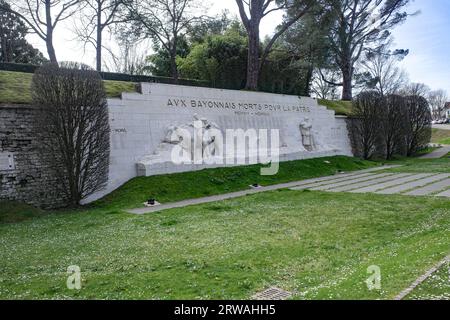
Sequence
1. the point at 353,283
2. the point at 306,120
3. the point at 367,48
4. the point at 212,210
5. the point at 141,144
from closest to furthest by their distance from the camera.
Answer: the point at 353,283 → the point at 212,210 → the point at 141,144 → the point at 306,120 → the point at 367,48

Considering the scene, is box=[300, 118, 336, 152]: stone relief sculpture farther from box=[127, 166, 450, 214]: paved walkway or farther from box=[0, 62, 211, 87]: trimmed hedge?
box=[0, 62, 211, 87]: trimmed hedge

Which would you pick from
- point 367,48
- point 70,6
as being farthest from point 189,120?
point 367,48

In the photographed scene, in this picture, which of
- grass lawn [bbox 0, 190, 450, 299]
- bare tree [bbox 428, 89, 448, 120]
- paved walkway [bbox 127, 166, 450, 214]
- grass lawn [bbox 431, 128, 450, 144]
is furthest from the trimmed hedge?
bare tree [bbox 428, 89, 448, 120]

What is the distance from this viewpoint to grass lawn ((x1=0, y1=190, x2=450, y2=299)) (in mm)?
3869

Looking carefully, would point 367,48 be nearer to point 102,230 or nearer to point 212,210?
point 212,210

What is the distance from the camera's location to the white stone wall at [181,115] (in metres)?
11.2

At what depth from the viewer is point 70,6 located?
Result: 704 inches

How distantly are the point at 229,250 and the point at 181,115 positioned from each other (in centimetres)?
824

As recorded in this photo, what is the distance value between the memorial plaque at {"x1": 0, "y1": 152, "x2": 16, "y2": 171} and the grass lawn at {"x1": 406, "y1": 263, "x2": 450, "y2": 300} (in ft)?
29.0

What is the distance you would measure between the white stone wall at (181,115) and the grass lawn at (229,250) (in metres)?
2.94

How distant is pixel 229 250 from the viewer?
5.20 m

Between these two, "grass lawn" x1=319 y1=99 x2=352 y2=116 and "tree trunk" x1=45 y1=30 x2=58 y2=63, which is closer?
"tree trunk" x1=45 y1=30 x2=58 y2=63

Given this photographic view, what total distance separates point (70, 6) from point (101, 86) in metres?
10.6

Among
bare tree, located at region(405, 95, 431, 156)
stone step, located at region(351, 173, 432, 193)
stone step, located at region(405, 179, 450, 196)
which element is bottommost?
stone step, located at region(351, 173, 432, 193)
